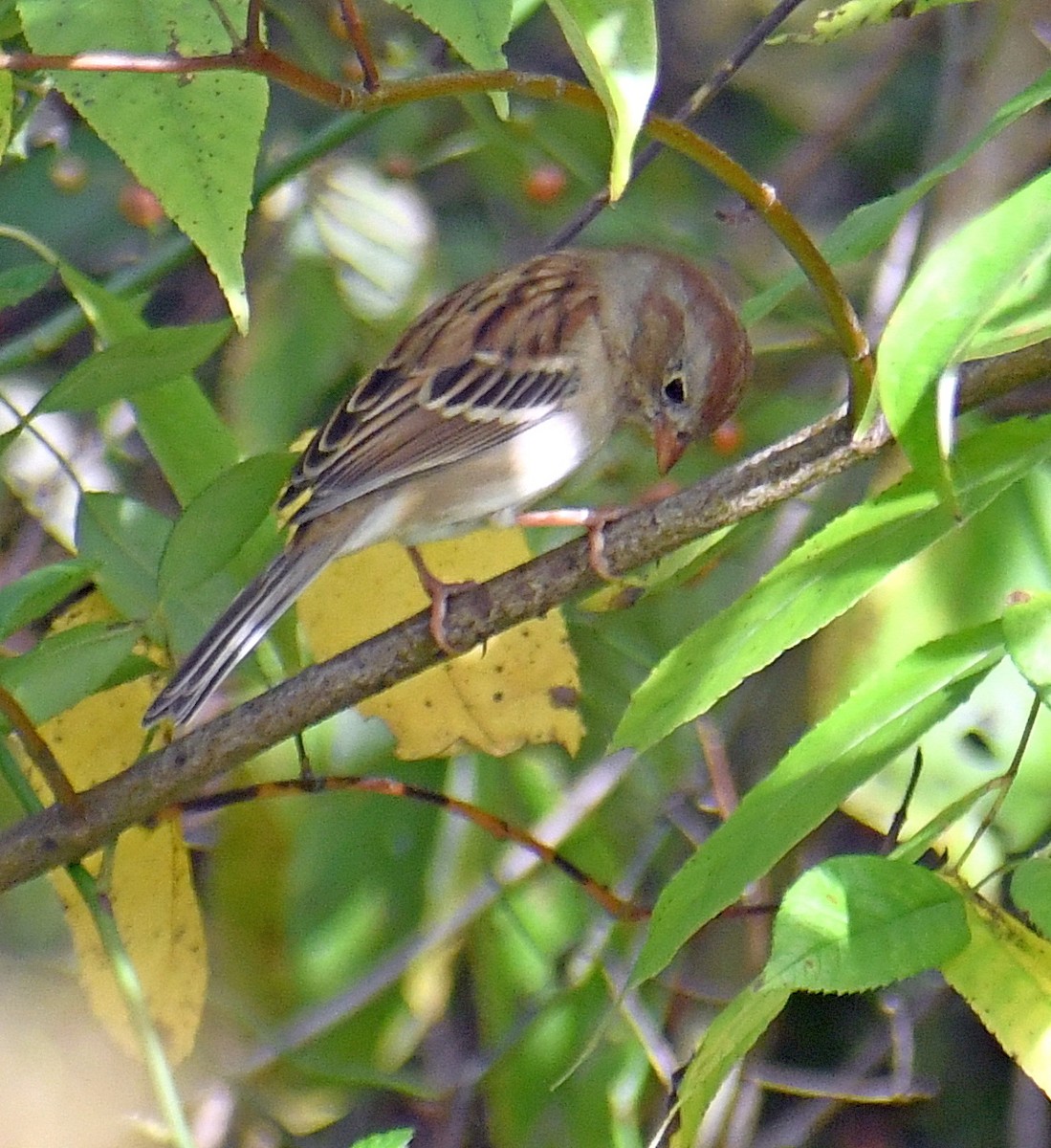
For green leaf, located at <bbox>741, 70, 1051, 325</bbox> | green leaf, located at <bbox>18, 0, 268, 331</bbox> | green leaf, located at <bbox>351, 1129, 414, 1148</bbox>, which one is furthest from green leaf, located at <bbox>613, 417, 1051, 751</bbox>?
green leaf, located at <bbox>18, 0, 268, 331</bbox>

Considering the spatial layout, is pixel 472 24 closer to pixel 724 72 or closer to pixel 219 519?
pixel 219 519

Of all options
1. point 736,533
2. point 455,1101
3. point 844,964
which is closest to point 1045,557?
point 736,533

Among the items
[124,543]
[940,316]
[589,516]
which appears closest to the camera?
[940,316]

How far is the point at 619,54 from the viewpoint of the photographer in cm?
85

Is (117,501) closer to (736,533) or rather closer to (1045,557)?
(736,533)

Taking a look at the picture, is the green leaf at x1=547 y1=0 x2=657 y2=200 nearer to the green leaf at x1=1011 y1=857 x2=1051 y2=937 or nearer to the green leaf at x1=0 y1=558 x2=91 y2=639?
the green leaf at x1=1011 y1=857 x2=1051 y2=937

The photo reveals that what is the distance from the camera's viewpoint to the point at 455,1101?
2.55 m

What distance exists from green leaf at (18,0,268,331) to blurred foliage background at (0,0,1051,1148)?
0.77 m

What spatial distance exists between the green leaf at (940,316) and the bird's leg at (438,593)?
65cm

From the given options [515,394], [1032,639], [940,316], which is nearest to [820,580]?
[1032,639]

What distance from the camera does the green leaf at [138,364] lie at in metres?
1.38

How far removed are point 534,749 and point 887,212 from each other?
4.13 feet

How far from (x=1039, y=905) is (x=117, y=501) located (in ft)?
3.26

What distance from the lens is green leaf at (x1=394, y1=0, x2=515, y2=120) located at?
92 cm
